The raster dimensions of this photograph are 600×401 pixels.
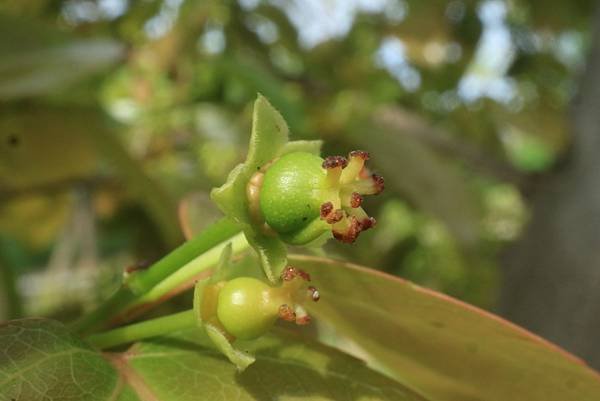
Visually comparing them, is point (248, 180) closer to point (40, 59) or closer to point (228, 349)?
point (228, 349)

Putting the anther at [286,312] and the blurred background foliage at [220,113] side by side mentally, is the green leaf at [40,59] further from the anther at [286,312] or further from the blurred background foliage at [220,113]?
the anther at [286,312]

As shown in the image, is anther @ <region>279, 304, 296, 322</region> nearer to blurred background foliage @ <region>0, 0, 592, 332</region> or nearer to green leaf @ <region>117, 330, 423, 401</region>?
green leaf @ <region>117, 330, 423, 401</region>

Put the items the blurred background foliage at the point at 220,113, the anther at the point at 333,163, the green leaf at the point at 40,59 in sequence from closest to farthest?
the anther at the point at 333,163
the green leaf at the point at 40,59
the blurred background foliage at the point at 220,113

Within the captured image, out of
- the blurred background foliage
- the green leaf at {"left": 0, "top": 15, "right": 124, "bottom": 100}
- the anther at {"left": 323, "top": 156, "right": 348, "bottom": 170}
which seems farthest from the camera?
the blurred background foliage

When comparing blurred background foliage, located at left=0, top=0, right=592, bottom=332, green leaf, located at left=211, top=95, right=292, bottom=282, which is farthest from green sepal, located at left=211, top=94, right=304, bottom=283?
blurred background foliage, located at left=0, top=0, right=592, bottom=332

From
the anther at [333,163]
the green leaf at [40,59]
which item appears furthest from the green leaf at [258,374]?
the green leaf at [40,59]

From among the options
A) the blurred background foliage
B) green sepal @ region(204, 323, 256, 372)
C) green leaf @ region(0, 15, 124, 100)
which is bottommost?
the blurred background foliage
